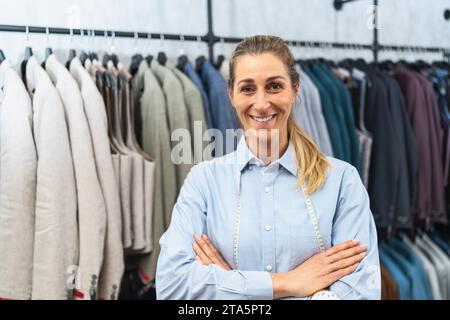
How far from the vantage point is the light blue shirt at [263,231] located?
68 centimetres

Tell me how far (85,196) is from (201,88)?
0.45 m

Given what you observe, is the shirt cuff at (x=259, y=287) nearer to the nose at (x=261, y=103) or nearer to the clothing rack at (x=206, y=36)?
the nose at (x=261, y=103)

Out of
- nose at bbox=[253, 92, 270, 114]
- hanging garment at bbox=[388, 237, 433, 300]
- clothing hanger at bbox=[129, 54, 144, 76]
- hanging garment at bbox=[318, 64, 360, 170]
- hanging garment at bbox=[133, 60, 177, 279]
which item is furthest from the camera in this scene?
hanging garment at bbox=[388, 237, 433, 300]

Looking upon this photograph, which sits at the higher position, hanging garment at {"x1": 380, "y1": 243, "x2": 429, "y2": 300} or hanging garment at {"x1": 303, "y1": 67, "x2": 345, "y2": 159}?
hanging garment at {"x1": 303, "y1": 67, "x2": 345, "y2": 159}

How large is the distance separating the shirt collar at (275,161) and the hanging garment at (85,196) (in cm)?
42

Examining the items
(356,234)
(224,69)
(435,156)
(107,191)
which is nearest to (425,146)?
(435,156)

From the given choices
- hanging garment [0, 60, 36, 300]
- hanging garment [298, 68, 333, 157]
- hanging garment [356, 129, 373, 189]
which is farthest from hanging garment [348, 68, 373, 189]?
hanging garment [0, 60, 36, 300]

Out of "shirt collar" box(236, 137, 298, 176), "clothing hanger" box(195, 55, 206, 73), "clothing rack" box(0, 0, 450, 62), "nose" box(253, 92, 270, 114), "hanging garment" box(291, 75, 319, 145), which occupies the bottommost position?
"shirt collar" box(236, 137, 298, 176)

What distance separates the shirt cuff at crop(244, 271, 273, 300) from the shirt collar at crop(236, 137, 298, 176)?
17 centimetres

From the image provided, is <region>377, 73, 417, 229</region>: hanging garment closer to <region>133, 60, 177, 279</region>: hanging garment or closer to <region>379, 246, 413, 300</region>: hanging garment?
<region>379, 246, 413, 300</region>: hanging garment

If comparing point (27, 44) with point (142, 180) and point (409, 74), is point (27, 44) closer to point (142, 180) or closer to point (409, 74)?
point (142, 180)

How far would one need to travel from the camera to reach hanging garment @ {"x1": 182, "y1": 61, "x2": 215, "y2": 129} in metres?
1.25

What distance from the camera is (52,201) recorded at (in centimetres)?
97

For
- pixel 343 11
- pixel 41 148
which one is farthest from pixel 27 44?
pixel 343 11
